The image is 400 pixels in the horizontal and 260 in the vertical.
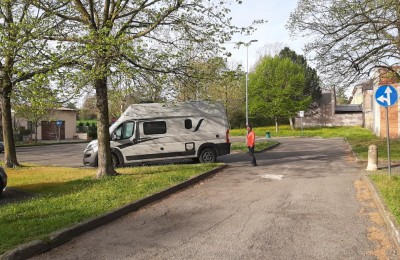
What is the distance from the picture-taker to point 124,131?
16750 mm

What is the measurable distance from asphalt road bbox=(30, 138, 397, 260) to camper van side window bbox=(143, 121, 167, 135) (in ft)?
18.9

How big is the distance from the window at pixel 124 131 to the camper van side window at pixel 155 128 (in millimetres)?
530

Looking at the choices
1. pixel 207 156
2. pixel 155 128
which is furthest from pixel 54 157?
pixel 207 156

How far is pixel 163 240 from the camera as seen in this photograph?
245 inches

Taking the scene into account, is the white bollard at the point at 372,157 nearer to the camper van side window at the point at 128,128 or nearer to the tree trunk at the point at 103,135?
the tree trunk at the point at 103,135

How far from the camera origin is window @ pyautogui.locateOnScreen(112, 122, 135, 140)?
656 inches

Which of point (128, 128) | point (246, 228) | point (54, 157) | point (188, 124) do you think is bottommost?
point (246, 228)

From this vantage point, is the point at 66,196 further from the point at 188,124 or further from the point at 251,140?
the point at 251,140

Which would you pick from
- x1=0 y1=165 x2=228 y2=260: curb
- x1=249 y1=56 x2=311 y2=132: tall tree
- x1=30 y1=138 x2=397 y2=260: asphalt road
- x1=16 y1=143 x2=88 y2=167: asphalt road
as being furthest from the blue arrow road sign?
x1=249 y1=56 x2=311 y2=132: tall tree

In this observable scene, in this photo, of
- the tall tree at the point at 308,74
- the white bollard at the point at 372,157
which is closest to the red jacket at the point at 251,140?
the white bollard at the point at 372,157

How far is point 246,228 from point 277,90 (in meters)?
48.8

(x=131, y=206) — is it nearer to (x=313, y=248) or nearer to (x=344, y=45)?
(x=313, y=248)

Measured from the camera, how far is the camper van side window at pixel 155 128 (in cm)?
1677

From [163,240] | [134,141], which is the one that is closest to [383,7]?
[134,141]
